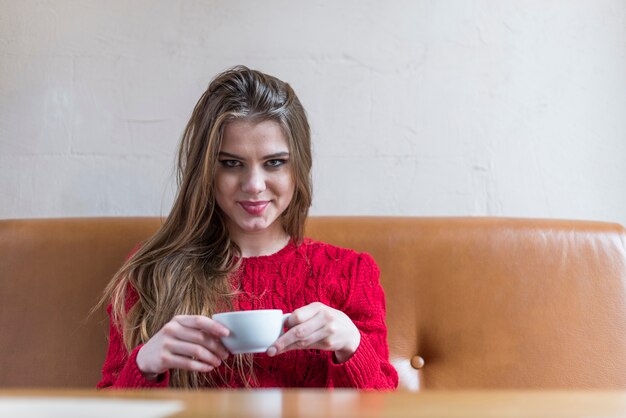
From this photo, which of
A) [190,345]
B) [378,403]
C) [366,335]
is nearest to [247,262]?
[366,335]

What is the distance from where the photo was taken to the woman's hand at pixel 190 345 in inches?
40.9

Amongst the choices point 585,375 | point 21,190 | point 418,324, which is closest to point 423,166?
point 418,324

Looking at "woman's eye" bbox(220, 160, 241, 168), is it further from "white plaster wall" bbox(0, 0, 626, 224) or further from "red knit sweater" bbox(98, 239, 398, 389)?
"white plaster wall" bbox(0, 0, 626, 224)

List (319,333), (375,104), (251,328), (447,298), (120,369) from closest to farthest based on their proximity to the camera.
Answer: (251,328), (319,333), (120,369), (447,298), (375,104)

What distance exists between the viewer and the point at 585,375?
4.57 ft

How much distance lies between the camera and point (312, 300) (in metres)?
1.41

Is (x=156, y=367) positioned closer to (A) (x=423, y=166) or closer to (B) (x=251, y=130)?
(B) (x=251, y=130)

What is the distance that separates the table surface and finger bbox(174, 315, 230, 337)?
51 cm

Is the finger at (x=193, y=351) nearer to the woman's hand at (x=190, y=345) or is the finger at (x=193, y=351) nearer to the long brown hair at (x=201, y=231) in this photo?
the woman's hand at (x=190, y=345)

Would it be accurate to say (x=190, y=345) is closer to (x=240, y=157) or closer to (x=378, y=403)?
(x=240, y=157)

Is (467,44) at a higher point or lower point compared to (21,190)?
higher

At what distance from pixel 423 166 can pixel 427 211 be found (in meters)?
0.11

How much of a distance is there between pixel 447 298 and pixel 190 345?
59cm

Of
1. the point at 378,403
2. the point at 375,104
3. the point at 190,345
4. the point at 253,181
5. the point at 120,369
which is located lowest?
the point at 120,369
